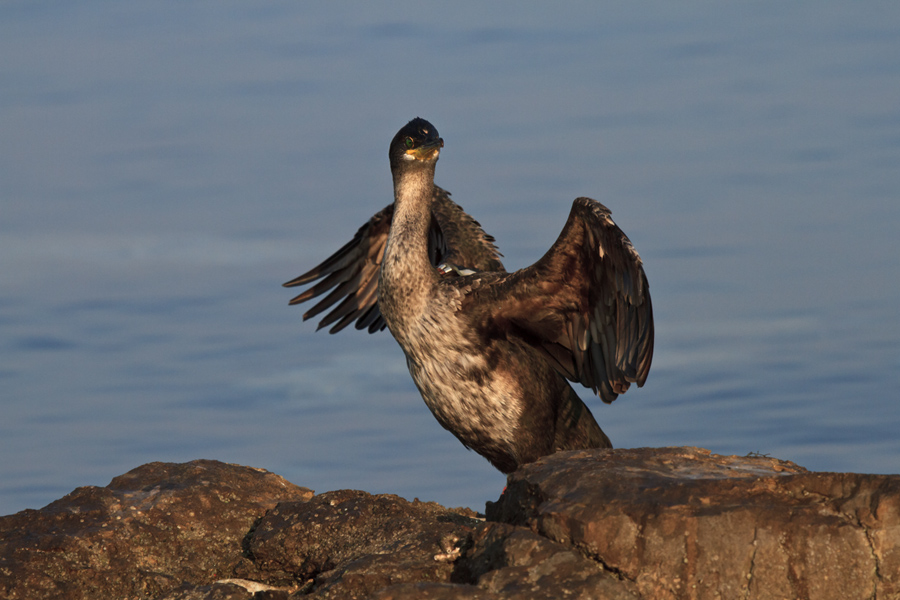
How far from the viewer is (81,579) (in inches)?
261

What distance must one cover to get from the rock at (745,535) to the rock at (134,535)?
2.99 m

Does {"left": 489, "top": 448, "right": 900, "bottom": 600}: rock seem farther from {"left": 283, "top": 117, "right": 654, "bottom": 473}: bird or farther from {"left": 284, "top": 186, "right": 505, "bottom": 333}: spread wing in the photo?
{"left": 284, "top": 186, "right": 505, "bottom": 333}: spread wing

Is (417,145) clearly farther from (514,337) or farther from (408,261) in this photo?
(514,337)

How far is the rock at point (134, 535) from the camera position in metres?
6.60

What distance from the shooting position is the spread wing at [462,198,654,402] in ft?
21.4

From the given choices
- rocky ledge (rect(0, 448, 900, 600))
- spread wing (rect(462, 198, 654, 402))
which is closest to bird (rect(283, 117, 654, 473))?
spread wing (rect(462, 198, 654, 402))

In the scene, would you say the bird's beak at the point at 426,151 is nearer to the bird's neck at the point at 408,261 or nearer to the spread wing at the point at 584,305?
the bird's neck at the point at 408,261

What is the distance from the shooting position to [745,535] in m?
4.79

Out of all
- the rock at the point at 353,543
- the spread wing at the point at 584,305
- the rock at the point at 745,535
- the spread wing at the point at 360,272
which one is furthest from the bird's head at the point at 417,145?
the rock at the point at 745,535

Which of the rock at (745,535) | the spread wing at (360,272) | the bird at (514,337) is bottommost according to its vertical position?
the rock at (745,535)

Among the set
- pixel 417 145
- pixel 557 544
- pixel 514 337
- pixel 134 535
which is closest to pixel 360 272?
pixel 417 145

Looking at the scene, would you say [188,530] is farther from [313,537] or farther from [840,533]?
[840,533]

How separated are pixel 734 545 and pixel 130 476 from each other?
16.0 feet

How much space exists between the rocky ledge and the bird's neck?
1.43 metres
